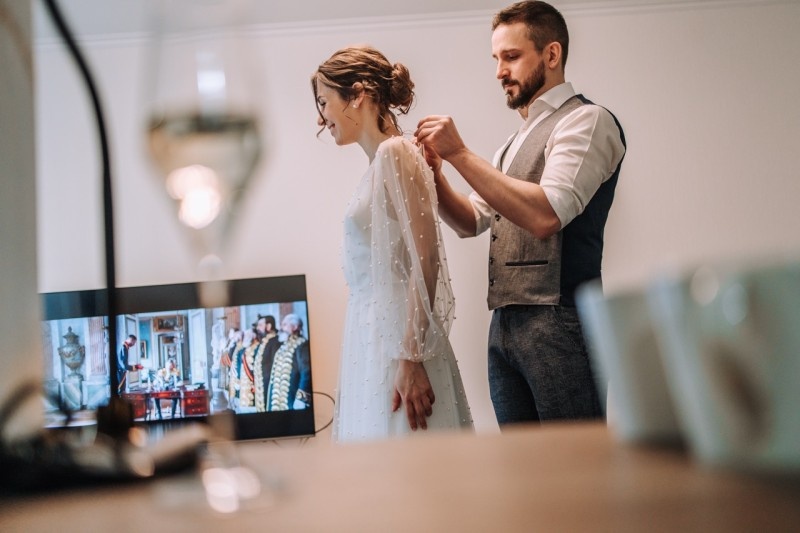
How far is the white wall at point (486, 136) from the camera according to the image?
3.90m

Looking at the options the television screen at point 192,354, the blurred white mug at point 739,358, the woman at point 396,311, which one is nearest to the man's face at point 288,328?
the television screen at point 192,354

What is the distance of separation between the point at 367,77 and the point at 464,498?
1.96 meters

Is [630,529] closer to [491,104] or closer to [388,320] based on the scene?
[388,320]

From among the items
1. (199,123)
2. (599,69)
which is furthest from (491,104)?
(199,123)

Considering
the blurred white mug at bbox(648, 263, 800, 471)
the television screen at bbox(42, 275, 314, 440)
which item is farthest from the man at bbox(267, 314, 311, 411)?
the blurred white mug at bbox(648, 263, 800, 471)

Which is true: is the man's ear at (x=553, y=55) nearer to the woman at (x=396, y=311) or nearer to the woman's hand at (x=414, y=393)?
the woman at (x=396, y=311)

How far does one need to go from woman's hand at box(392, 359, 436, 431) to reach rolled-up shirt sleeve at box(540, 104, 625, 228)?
502 mm

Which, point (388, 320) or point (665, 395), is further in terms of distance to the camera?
point (388, 320)

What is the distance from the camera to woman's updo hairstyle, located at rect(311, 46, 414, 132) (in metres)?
2.07

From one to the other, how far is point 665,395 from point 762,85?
4311 mm

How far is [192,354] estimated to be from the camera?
3.58m

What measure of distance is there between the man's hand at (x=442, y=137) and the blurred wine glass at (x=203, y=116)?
153 cm

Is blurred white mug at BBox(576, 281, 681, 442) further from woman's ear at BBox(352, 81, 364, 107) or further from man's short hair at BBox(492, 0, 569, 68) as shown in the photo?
man's short hair at BBox(492, 0, 569, 68)

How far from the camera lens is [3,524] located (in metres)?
0.22
